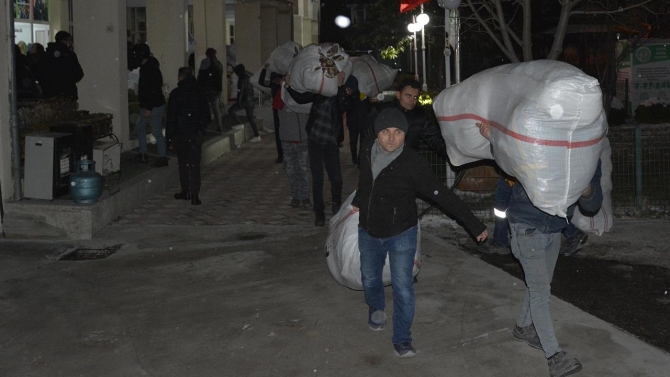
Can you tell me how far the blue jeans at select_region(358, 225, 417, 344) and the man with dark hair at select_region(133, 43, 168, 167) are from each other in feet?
24.1

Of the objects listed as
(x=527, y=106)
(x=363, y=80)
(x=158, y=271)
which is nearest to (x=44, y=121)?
(x=158, y=271)

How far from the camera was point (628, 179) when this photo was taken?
34.9 ft

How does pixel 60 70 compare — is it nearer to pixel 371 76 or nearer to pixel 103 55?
pixel 103 55

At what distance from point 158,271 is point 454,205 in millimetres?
3573

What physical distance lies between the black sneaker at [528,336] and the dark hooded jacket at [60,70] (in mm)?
8393

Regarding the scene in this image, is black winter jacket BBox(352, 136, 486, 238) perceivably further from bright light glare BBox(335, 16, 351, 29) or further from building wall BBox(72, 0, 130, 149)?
bright light glare BBox(335, 16, 351, 29)

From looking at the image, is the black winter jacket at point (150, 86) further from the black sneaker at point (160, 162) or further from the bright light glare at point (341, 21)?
the bright light glare at point (341, 21)

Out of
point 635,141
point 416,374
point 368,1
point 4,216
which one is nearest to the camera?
point 416,374

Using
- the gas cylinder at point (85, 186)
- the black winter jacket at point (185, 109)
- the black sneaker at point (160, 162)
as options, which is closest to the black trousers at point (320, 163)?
the black winter jacket at point (185, 109)

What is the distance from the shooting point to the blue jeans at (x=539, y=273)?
5.56 metres

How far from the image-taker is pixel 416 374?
5.72 m

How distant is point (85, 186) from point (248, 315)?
3.51 meters

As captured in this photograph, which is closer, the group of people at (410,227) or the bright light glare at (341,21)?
the group of people at (410,227)

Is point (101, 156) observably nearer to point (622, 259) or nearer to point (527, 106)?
point (622, 259)
